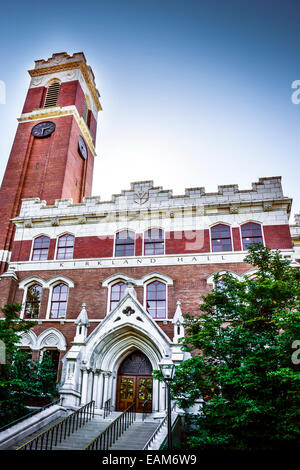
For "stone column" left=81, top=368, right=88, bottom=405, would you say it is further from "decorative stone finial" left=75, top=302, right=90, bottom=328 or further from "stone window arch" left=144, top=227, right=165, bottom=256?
"stone window arch" left=144, top=227, right=165, bottom=256

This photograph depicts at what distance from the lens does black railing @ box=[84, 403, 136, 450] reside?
11.7m

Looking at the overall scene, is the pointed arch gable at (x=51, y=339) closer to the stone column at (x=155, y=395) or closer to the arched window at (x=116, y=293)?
the arched window at (x=116, y=293)

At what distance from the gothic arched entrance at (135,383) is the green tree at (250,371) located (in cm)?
407

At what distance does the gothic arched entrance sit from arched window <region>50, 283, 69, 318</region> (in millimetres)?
4611

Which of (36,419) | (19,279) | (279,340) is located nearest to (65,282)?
(19,279)

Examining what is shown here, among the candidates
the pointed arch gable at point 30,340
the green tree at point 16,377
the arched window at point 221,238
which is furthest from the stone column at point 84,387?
the arched window at point 221,238

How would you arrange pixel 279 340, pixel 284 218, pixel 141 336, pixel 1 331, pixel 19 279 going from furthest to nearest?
pixel 19 279, pixel 284 218, pixel 141 336, pixel 1 331, pixel 279 340

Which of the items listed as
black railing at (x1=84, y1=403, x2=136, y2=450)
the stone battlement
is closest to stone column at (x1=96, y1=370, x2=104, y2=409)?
black railing at (x1=84, y1=403, x2=136, y2=450)

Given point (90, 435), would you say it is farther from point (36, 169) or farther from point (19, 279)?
point (36, 169)

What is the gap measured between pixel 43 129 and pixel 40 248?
42.0 feet

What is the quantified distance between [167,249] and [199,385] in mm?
9054

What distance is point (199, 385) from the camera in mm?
12680

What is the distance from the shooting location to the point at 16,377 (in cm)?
1527

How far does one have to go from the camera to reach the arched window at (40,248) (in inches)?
882
